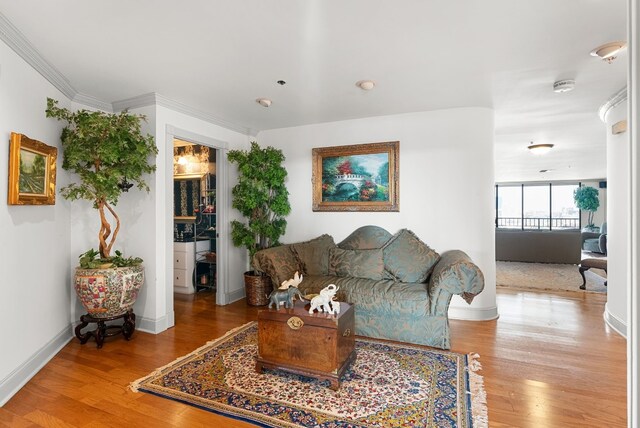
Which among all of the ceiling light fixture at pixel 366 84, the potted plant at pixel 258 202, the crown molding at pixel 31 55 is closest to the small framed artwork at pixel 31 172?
the crown molding at pixel 31 55

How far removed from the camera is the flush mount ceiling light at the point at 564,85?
3.05 metres

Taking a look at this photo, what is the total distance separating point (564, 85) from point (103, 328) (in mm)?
5008

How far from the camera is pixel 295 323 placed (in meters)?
2.39

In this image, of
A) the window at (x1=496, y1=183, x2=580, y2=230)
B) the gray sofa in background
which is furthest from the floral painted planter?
the window at (x1=496, y1=183, x2=580, y2=230)

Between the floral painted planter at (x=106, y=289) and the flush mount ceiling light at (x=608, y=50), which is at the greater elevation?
the flush mount ceiling light at (x=608, y=50)

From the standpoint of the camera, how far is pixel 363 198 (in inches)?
172

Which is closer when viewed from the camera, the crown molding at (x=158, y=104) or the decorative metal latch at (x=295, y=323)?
the decorative metal latch at (x=295, y=323)

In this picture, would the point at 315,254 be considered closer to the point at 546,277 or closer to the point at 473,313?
the point at 473,313

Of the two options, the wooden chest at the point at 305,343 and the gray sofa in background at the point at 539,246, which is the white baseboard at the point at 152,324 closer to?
the wooden chest at the point at 305,343

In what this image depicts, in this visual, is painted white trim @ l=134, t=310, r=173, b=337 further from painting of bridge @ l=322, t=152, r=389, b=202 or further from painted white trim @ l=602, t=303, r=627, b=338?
painted white trim @ l=602, t=303, r=627, b=338

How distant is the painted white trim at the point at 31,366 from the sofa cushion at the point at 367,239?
3096mm

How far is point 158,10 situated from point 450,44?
2.02 meters

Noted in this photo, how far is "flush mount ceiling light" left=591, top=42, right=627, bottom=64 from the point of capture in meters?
2.38

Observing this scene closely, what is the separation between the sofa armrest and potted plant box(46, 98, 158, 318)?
2.91 metres
